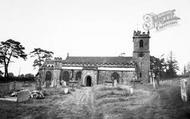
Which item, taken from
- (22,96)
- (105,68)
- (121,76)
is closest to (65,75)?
(105,68)

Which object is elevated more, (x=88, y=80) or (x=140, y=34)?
(x=140, y=34)

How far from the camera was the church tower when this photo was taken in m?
34.7

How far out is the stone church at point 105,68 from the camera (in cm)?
→ 3447

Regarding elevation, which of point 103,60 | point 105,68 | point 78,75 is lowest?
point 78,75

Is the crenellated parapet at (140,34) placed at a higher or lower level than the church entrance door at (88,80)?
higher

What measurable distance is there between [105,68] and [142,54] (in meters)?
8.42

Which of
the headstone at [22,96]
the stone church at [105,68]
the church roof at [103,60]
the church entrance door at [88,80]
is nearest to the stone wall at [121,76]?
the stone church at [105,68]

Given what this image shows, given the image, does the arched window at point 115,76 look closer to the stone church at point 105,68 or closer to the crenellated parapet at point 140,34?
the stone church at point 105,68

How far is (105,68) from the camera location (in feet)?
118

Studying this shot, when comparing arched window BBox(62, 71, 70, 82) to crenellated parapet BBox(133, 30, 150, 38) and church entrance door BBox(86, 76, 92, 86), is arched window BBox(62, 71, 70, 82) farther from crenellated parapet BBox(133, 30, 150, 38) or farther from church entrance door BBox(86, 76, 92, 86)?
crenellated parapet BBox(133, 30, 150, 38)

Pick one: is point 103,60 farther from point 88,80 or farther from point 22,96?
point 22,96

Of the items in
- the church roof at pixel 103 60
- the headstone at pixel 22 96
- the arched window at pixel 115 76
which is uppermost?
the church roof at pixel 103 60

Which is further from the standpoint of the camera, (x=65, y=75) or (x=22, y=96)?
(x=65, y=75)

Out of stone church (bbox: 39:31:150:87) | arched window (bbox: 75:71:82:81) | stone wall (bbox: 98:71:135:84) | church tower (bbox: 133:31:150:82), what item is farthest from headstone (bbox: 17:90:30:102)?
church tower (bbox: 133:31:150:82)
